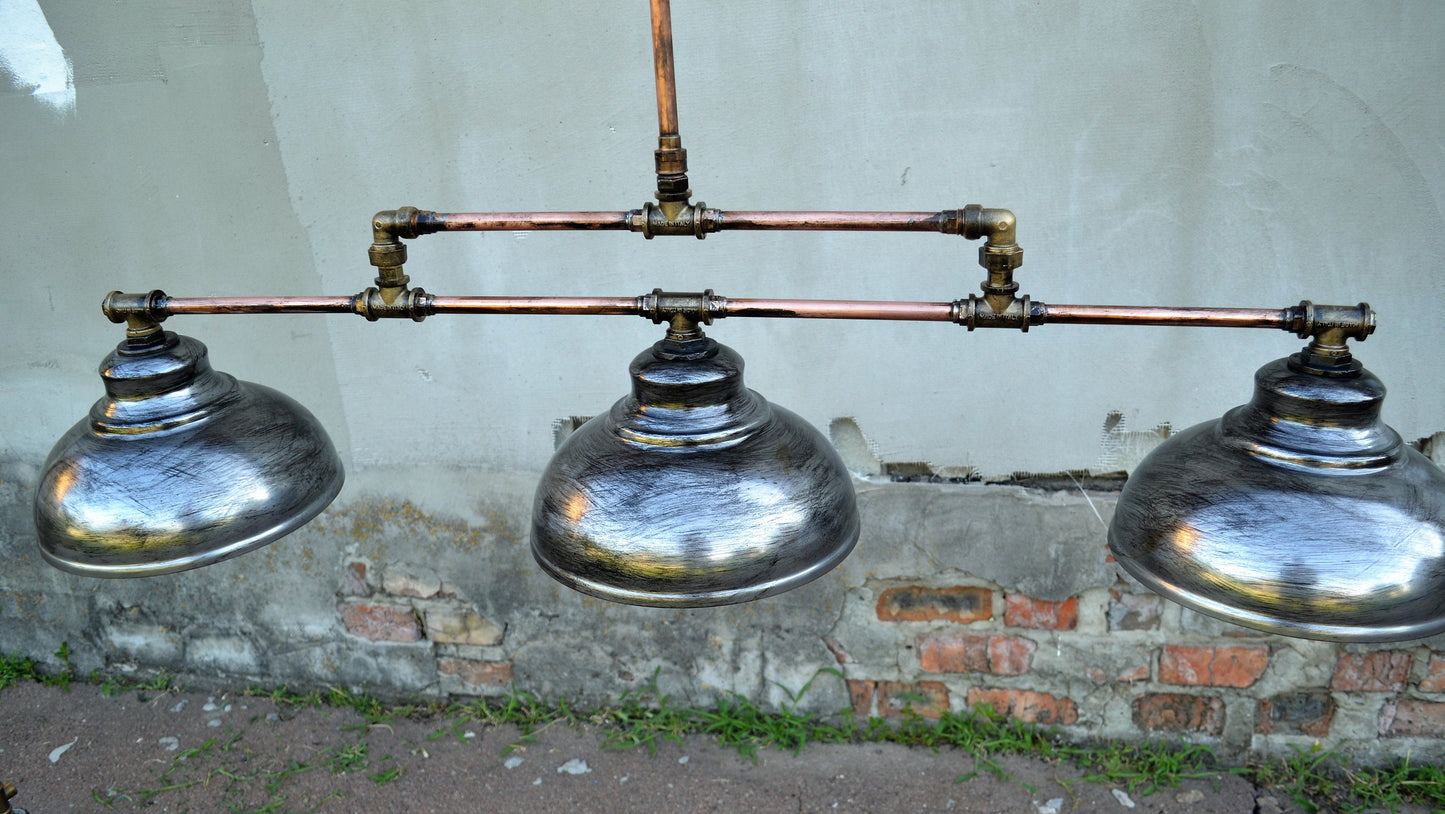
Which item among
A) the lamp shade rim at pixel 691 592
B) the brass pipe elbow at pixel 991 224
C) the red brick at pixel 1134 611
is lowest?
the red brick at pixel 1134 611

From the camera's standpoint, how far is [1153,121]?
206 cm

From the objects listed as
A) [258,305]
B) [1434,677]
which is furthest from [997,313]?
[1434,677]

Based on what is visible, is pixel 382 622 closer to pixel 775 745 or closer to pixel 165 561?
pixel 775 745

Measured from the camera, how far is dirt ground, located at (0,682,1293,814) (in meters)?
2.50

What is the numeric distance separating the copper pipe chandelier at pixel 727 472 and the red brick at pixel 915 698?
5.64 feet

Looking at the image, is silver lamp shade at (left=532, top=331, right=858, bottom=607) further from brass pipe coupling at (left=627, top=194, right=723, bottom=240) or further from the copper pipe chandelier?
brass pipe coupling at (left=627, top=194, right=723, bottom=240)

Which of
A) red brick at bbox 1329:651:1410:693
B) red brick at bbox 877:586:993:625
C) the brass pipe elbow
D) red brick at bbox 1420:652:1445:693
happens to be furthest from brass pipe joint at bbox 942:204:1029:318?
red brick at bbox 1420:652:1445:693

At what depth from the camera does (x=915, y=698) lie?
2668 millimetres

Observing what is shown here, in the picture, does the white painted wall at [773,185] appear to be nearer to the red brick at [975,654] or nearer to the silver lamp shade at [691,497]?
the red brick at [975,654]

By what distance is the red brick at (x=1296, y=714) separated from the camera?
97.5 inches

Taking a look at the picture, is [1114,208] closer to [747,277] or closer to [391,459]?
[747,277]

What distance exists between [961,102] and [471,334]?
1.31 meters

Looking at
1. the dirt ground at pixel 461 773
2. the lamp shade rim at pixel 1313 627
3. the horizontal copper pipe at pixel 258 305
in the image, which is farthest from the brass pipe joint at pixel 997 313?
the dirt ground at pixel 461 773

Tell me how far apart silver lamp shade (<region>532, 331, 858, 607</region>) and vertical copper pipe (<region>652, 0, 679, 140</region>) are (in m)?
0.24
